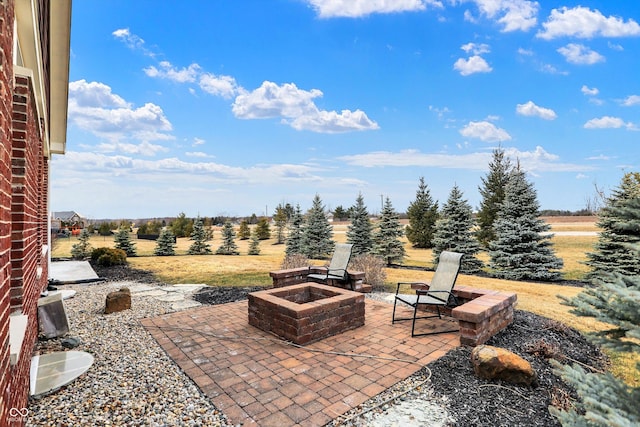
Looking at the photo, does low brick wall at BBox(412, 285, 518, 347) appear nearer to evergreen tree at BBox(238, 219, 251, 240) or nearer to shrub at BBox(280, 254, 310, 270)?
shrub at BBox(280, 254, 310, 270)

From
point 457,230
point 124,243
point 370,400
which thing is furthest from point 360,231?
point 370,400

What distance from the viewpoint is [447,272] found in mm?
5262

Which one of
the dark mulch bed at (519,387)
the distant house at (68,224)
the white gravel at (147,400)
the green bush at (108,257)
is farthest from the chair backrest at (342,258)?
the distant house at (68,224)

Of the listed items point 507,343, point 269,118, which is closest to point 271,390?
point 507,343

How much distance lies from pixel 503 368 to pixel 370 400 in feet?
4.49

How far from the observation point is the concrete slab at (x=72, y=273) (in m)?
8.73

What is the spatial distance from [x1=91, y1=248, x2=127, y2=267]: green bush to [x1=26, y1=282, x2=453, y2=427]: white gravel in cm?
843

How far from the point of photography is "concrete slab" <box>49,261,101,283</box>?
8730 mm

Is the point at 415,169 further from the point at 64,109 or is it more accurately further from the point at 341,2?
the point at 64,109

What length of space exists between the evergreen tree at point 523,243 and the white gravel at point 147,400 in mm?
9513

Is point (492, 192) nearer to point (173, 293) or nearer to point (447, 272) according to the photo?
point (447, 272)

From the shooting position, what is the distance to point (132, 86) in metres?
13.7

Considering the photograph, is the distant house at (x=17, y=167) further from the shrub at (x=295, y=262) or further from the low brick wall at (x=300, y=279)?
the shrub at (x=295, y=262)

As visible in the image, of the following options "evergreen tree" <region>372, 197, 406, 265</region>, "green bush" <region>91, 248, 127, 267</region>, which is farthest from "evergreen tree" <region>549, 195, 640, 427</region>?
"green bush" <region>91, 248, 127, 267</region>
